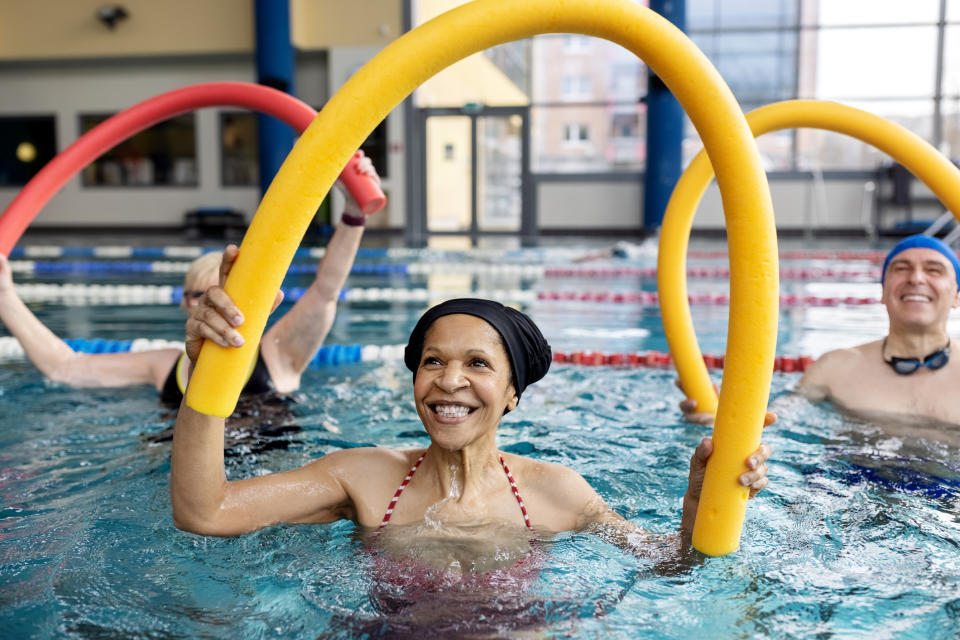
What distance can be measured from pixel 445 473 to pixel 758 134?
2.06 metres

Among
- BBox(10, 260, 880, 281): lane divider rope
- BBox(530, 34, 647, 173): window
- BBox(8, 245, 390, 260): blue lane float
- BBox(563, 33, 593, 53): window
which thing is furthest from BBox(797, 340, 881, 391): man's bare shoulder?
BBox(563, 33, 593, 53): window

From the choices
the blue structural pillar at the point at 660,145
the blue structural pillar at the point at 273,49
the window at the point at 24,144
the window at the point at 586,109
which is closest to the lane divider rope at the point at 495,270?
the blue structural pillar at the point at 273,49

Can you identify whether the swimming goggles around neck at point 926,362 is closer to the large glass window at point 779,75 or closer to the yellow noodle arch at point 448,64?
the yellow noodle arch at point 448,64

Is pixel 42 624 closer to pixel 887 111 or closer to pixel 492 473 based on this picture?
pixel 492 473

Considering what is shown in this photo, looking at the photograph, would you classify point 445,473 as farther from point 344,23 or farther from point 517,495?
point 344,23

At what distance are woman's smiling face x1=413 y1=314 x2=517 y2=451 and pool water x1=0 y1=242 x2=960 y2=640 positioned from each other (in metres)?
0.41

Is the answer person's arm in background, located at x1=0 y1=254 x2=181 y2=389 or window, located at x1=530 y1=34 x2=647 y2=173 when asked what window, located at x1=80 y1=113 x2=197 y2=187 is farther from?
person's arm in background, located at x1=0 y1=254 x2=181 y2=389

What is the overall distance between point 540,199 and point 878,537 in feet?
61.9

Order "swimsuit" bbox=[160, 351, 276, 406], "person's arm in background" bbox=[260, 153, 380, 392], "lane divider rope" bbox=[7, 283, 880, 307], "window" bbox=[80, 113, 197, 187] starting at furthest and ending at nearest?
"window" bbox=[80, 113, 197, 187], "lane divider rope" bbox=[7, 283, 880, 307], "swimsuit" bbox=[160, 351, 276, 406], "person's arm in background" bbox=[260, 153, 380, 392]

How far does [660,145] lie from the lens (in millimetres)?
18812

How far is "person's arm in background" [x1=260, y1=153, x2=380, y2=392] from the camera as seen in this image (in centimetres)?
396

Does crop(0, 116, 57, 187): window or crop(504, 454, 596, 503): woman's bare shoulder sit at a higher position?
crop(0, 116, 57, 187): window

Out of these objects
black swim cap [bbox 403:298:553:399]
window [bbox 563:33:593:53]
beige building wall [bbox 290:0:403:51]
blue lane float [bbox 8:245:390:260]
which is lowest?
blue lane float [bbox 8:245:390:260]

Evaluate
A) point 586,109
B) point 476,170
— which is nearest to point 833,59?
point 586,109
